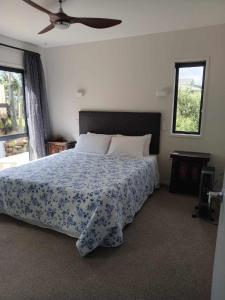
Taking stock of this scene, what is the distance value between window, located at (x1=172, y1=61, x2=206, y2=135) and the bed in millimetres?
857

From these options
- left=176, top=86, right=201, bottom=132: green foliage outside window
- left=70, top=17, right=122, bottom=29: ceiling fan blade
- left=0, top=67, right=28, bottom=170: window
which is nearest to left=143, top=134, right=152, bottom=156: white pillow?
left=176, top=86, right=201, bottom=132: green foliage outside window

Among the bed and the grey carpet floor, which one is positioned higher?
the bed

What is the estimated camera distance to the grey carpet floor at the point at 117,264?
1.72 meters

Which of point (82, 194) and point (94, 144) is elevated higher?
point (94, 144)

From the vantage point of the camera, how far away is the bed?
2146mm

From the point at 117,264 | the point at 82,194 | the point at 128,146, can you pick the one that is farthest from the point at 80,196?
the point at 128,146

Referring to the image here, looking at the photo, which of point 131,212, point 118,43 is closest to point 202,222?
point 131,212

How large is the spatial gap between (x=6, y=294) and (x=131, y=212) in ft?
4.81

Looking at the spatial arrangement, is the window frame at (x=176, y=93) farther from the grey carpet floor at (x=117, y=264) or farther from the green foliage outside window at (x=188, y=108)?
the grey carpet floor at (x=117, y=264)

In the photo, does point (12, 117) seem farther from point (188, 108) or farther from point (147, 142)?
point (188, 108)

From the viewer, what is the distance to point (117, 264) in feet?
6.61

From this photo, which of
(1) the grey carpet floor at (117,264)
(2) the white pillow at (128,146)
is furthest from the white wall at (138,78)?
(1) the grey carpet floor at (117,264)

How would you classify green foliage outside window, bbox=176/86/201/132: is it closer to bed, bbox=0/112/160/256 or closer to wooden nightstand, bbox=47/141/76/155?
bed, bbox=0/112/160/256

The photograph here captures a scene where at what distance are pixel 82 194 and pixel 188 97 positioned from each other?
2475mm
